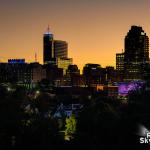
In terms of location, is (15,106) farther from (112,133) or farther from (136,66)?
(136,66)

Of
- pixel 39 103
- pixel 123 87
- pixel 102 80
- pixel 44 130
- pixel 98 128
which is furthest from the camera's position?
pixel 102 80

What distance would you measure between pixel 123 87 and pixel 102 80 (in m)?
81.1

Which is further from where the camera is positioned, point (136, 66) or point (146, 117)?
point (136, 66)

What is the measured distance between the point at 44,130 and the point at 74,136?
2762mm

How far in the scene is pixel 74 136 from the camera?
97.5 feet

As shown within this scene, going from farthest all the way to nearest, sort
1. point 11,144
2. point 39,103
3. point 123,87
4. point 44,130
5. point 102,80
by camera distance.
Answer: point 102,80
point 123,87
point 39,103
point 44,130
point 11,144

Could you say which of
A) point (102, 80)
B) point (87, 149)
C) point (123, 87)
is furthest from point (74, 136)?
point (102, 80)

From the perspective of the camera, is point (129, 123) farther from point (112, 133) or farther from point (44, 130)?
point (44, 130)

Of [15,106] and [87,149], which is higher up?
[15,106]

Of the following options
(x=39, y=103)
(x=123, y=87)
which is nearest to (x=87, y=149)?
(x=39, y=103)

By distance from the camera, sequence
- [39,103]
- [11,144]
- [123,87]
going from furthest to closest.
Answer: [123,87]
[39,103]
[11,144]

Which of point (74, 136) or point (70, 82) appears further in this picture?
point (70, 82)

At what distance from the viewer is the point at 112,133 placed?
1081 inches

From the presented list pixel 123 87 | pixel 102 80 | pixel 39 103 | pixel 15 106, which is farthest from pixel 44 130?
pixel 102 80
